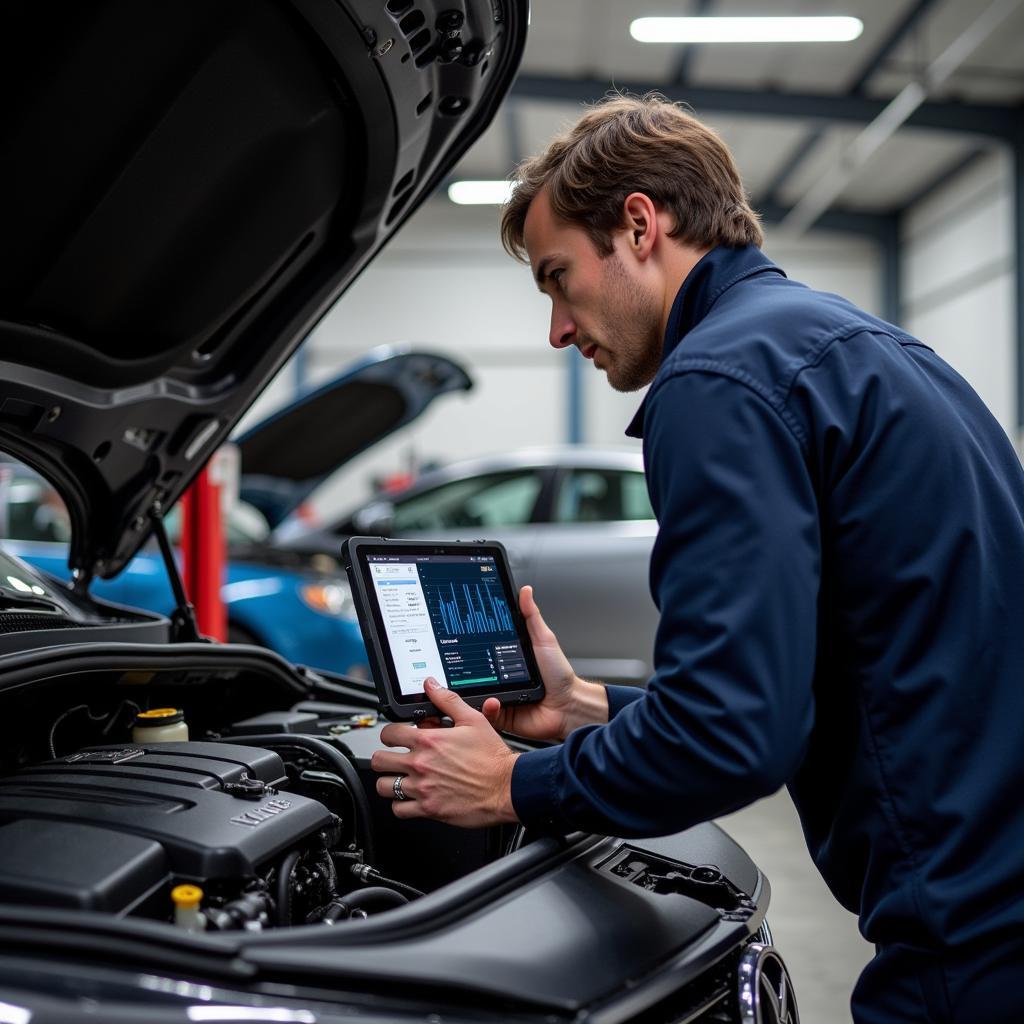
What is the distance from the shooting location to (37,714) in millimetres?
1525

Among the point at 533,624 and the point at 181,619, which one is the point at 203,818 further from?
the point at 181,619

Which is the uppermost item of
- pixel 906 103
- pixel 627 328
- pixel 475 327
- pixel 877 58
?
pixel 877 58

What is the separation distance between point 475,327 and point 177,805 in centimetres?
1318

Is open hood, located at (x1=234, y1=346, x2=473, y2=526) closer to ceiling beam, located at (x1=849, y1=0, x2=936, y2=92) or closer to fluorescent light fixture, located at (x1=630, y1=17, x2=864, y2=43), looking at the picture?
fluorescent light fixture, located at (x1=630, y1=17, x2=864, y2=43)

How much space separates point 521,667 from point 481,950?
1.94 feet

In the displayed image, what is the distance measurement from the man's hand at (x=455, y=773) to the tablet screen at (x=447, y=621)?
0.30 ft

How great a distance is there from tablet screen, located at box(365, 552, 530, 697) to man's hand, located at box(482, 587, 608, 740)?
0.15 feet

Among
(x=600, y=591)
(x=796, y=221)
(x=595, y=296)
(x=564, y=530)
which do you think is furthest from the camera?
(x=796, y=221)

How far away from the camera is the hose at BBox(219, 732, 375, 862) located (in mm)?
1514

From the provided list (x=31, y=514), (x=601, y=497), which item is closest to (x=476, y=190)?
(x=601, y=497)

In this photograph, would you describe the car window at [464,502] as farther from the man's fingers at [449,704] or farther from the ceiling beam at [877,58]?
the ceiling beam at [877,58]

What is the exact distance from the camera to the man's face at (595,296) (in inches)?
53.5

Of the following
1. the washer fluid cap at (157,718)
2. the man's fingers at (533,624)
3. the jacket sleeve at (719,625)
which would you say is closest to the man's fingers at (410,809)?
the jacket sleeve at (719,625)

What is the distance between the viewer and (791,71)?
9.05m
